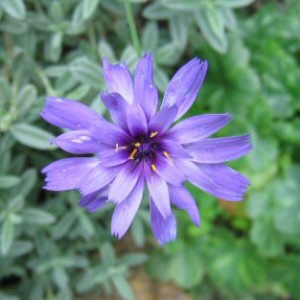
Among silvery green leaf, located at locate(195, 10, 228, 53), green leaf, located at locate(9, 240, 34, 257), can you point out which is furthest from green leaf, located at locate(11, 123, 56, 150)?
silvery green leaf, located at locate(195, 10, 228, 53)

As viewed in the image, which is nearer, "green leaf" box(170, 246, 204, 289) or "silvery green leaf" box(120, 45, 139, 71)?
"silvery green leaf" box(120, 45, 139, 71)

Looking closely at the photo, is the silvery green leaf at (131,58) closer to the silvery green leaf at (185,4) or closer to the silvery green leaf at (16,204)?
the silvery green leaf at (185,4)

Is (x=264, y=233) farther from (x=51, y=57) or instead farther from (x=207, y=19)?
(x=51, y=57)

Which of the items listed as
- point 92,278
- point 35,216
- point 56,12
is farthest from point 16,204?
point 56,12

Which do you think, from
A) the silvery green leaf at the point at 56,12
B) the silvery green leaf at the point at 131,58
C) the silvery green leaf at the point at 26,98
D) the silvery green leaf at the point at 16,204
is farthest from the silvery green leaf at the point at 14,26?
the silvery green leaf at the point at 16,204

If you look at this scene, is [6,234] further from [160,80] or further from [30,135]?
[160,80]

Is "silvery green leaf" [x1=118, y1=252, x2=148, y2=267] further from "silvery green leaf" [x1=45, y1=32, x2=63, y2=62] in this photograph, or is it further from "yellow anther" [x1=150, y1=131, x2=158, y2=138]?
"yellow anther" [x1=150, y1=131, x2=158, y2=138]
